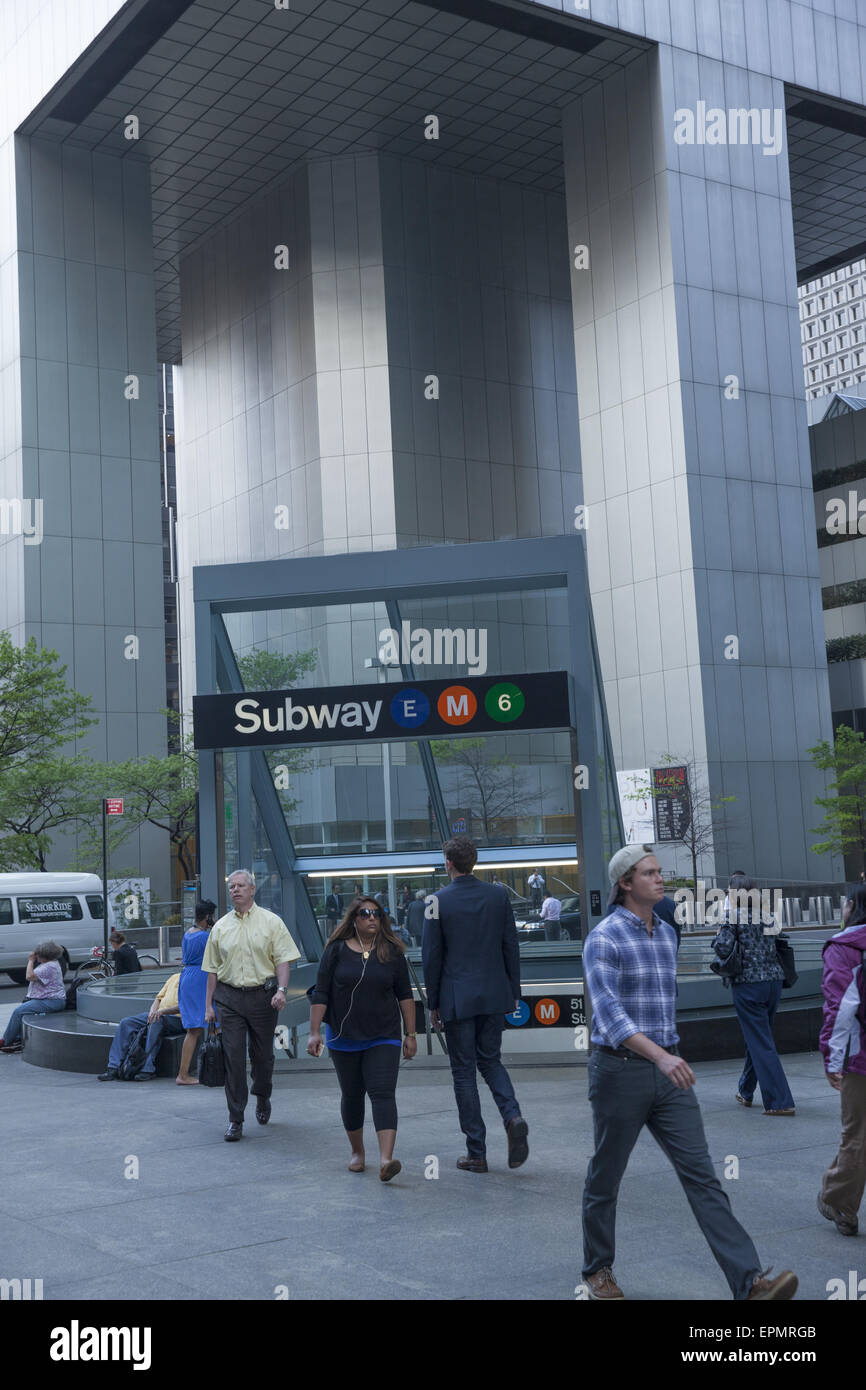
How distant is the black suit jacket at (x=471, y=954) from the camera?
8109 mm

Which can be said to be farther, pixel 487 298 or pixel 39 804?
pixel 487 298

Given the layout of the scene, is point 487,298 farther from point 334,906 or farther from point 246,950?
point 246,950

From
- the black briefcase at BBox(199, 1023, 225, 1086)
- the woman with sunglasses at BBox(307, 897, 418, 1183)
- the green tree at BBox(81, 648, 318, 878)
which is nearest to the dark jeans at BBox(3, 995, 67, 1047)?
the black briefcase at BBox(199, 1023, 225, 1086)

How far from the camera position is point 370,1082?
8.02m

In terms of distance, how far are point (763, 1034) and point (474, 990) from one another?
234 cm

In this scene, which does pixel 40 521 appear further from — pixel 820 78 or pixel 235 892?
pixel 235 892

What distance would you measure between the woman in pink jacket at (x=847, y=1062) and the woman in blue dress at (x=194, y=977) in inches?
258

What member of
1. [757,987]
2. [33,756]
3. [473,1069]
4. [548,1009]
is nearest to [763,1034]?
[757,987]

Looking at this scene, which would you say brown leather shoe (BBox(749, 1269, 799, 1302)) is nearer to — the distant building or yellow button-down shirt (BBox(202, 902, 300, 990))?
yellow button-down shirt (BBox(202, 902, 300, 990))

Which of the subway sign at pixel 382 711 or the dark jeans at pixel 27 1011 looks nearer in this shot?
the subway sign at pixel 382 711

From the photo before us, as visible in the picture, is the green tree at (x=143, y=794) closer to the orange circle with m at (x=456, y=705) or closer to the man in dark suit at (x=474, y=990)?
the orange circle with m at (x=456, y=705)

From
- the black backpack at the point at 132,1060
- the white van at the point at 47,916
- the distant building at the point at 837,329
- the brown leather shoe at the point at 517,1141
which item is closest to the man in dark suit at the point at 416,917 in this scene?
the black backpack at the point at 132,1060

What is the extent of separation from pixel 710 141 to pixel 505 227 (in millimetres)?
9560
